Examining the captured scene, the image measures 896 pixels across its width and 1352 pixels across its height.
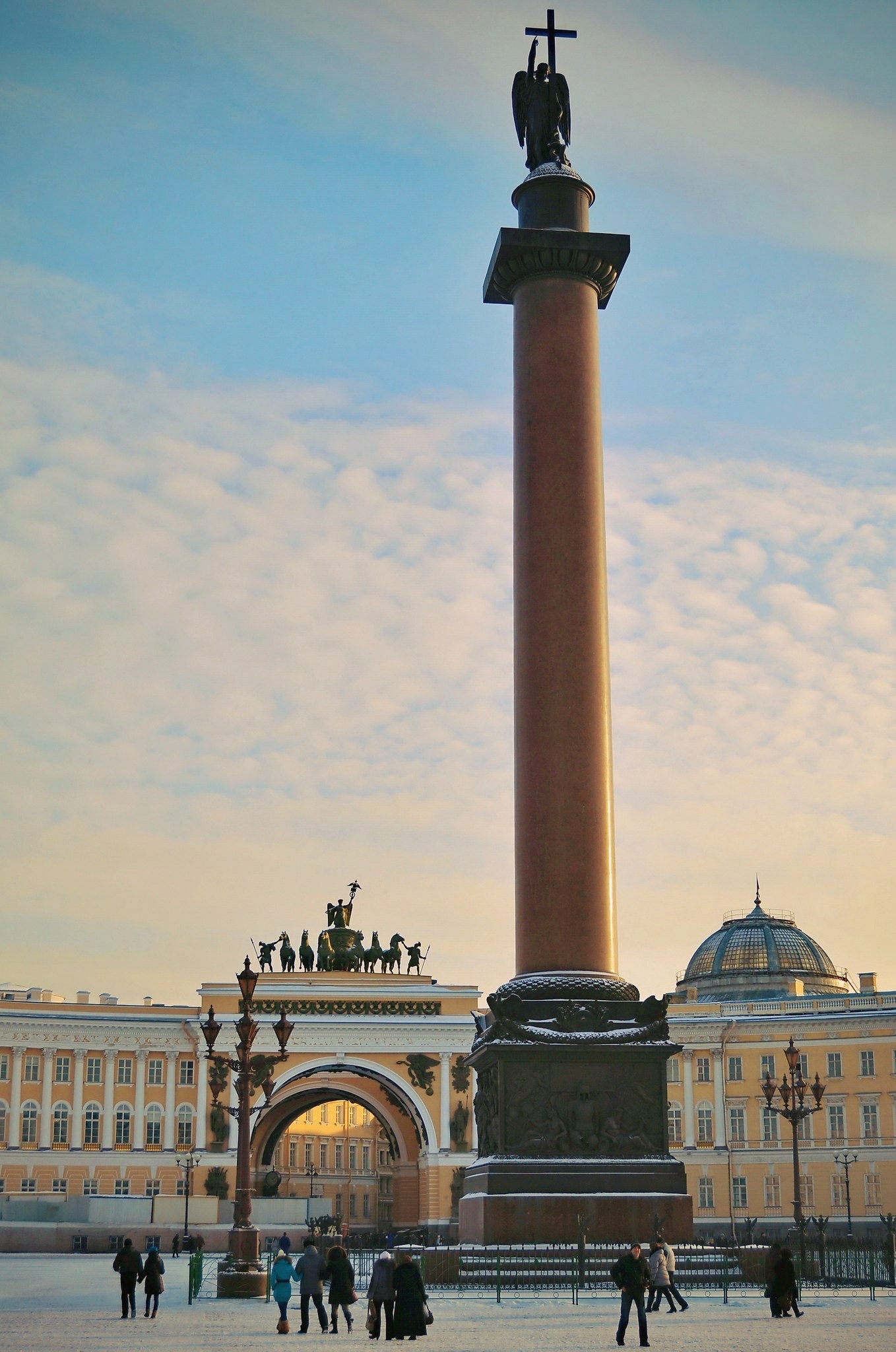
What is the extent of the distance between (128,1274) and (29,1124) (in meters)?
54.1

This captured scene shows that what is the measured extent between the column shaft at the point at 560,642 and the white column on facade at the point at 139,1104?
172 feet

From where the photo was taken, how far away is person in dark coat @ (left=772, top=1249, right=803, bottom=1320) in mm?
21859

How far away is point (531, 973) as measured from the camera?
93.3 feet

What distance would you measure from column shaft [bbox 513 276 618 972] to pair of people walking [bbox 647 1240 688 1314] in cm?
535

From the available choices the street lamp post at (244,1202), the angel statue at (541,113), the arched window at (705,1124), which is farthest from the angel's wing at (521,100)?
the arched window at (705,1124)

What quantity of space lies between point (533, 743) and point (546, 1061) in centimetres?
527

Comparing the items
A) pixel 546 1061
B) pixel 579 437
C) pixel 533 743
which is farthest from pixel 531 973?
pixel 579 437

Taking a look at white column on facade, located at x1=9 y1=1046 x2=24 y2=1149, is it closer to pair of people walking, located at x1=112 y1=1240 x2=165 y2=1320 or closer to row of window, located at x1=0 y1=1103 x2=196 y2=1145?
row of window, located at x1=0 y1=1103 x2=196 y2=1145

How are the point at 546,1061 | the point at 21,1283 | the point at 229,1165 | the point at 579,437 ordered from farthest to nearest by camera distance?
the point at 229,1165 < the point at 21,1283 < the point at 579,437 < the point at 546,1061

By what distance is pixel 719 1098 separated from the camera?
80188mm

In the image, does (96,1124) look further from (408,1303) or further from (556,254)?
(408,1303)

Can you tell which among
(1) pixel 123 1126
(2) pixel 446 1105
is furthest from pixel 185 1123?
(2) pixel 446 1105

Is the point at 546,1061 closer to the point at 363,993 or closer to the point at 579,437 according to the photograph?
the point at 579,437

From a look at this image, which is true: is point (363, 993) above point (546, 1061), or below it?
above
